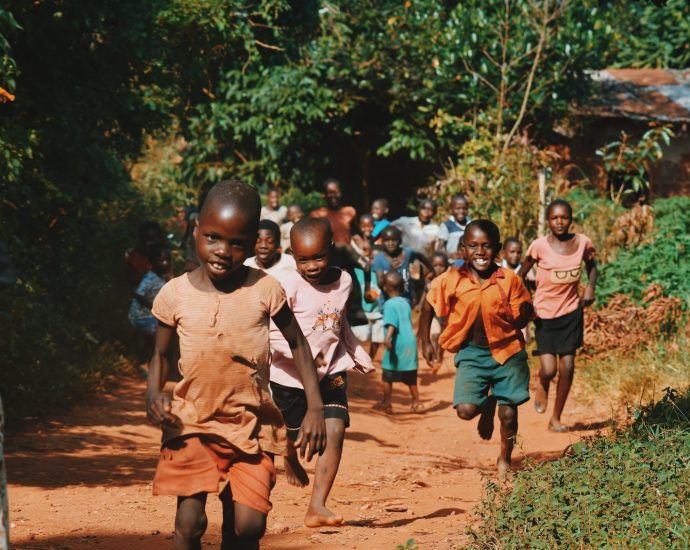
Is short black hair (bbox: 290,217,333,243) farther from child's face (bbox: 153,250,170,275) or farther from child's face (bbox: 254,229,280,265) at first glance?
child's face (bbox: 153,250,170,275)

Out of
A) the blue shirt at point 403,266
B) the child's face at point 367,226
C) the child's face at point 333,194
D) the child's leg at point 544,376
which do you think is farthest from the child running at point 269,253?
the child's face at point 367,226

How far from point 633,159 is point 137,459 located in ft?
36.8

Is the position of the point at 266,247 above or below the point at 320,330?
above

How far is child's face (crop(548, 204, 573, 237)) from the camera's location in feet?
30.9

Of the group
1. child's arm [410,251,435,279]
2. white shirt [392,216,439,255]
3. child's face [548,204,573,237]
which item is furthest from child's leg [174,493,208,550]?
white shirt [392,216,439,255]

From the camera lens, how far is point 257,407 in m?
4.75

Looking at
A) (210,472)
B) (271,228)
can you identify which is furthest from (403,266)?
(210,472)

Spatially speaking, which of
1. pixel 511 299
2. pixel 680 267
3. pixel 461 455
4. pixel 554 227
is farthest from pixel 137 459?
pixel 680 267

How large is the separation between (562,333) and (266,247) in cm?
316

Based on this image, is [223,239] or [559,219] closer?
[223,239]

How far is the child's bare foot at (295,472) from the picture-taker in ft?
23.2

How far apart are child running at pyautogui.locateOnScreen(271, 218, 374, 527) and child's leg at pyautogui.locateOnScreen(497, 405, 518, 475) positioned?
1.31 m

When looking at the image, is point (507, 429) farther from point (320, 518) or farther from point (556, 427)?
point (556, 427)

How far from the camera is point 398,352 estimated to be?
11.4 m
